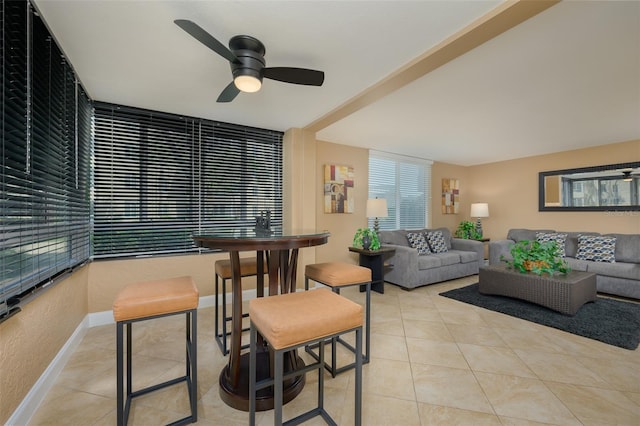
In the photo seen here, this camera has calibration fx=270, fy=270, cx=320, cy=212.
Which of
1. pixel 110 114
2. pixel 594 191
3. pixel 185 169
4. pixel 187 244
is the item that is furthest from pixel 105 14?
pixel 594 191

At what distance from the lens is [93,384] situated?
1.83 metres

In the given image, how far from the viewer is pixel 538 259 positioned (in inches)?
132

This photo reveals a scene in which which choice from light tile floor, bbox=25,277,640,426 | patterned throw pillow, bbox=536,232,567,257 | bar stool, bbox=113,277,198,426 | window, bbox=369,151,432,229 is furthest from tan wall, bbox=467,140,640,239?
bar stool, bbox=113,277,198,426

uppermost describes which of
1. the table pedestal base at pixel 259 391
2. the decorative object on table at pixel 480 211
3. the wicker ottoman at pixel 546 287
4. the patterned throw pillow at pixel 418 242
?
the decorative object on table at pixel 480 211

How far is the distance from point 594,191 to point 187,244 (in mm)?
6463

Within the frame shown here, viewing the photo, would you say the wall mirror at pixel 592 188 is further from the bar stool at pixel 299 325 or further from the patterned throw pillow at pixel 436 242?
the bar stool at pixel 299 325

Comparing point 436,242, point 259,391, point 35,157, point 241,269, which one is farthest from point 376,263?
point 35,157

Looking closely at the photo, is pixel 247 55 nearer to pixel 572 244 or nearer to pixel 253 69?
pixel 253 69

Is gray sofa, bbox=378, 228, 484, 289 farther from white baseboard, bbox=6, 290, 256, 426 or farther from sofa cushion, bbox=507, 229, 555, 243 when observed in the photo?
white baseboard, bbox=6, 290, 256, 426

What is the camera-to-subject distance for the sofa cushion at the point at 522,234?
502 centimetres

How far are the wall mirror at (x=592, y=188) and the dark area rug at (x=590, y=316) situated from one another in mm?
1829

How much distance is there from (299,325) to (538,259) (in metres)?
3.56

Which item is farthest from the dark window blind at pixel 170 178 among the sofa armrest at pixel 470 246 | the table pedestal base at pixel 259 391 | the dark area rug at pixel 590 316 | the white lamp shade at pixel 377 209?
the sofa armrest at pixel 470 246

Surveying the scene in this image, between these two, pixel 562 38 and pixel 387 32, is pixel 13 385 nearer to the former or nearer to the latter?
pixel 387 32
